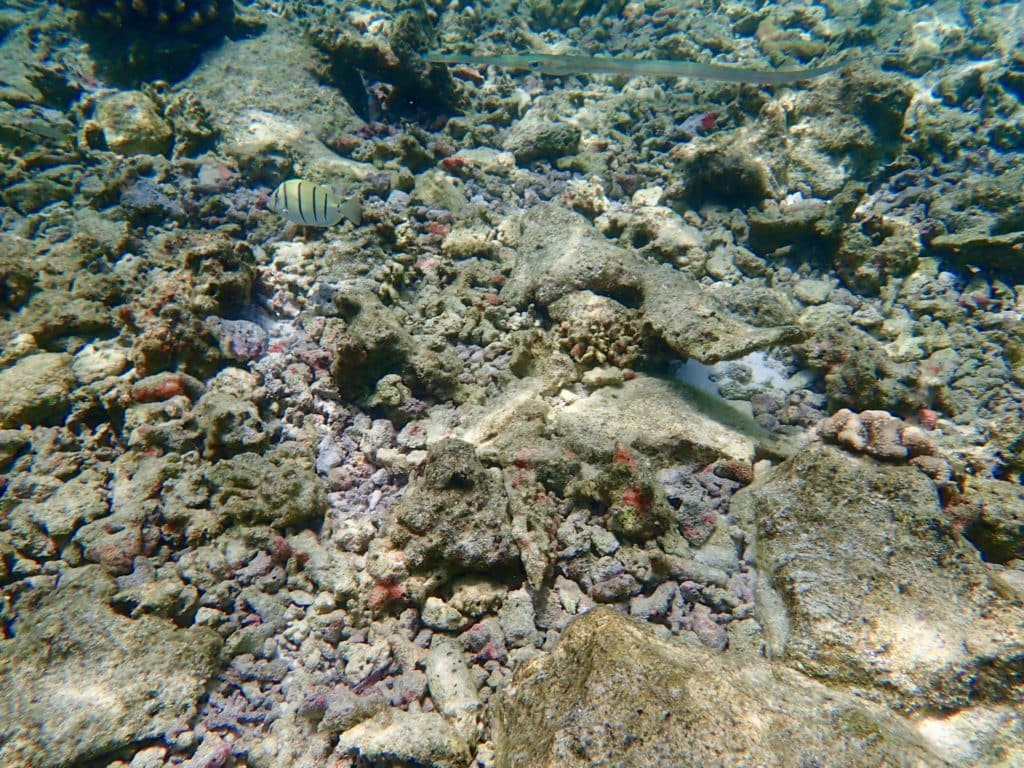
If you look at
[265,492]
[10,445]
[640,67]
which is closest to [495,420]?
[265,492]

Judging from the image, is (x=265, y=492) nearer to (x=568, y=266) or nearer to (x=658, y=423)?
(x=658, y=423)

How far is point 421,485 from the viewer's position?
307 centimetres

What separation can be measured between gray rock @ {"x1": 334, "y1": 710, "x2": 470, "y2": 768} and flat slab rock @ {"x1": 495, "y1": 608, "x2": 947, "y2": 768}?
0.78 ft

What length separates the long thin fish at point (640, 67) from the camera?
616 cm

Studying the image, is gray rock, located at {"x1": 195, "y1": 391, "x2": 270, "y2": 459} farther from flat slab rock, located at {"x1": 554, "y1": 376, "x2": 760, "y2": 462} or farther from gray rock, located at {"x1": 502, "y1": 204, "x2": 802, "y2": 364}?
gray rock, located at {"x1": 502, "y1": 204, "x2": 802, "y2": 364}

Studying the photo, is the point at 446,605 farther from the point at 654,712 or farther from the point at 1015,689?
the point at 1015,689

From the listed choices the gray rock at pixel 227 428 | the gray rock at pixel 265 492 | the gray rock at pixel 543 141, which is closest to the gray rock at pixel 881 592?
the gray rock at pixel 265 492

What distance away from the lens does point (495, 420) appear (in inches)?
146

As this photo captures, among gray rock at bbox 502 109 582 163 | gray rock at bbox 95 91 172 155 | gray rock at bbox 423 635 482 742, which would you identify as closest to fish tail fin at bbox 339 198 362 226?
gray rock at bbox 502 109 582 163

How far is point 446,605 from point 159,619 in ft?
5.35

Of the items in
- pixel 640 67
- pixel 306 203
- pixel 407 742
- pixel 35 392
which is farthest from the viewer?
pixel 640 67

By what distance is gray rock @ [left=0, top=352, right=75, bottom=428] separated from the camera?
351cm

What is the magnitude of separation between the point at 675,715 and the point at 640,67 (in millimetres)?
7912

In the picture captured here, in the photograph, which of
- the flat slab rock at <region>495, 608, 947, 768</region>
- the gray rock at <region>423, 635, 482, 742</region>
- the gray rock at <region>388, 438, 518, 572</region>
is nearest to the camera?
the flat slab rock at <region>495, 608, 947, 768</region>
